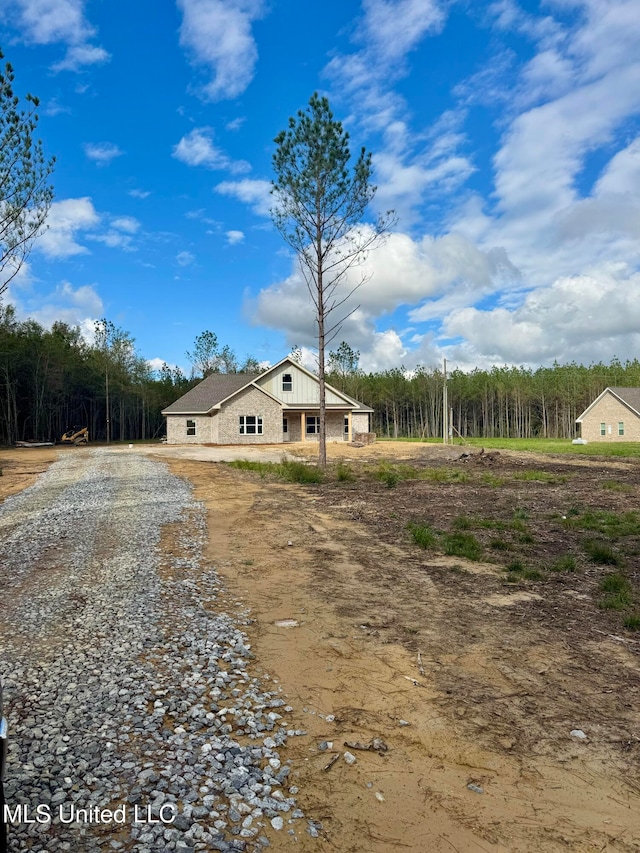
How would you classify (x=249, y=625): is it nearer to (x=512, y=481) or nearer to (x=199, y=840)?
(x=199, y=840)

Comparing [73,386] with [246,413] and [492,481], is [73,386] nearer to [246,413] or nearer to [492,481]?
[246,413]

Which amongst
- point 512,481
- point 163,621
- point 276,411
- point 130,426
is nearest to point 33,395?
point 130,426

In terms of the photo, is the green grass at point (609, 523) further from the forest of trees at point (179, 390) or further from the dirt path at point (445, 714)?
the forest of trees at point (179, 390)

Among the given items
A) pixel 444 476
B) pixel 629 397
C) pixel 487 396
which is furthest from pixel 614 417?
pixel 444 476

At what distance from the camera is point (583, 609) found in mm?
5176

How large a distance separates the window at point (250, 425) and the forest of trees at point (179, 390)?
16588 millimetres

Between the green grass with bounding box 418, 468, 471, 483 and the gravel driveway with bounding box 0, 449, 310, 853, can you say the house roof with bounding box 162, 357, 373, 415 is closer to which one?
the green grass with bounding box 418, 468, 471, 483

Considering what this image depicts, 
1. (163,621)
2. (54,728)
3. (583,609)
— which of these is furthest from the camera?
(583,609)

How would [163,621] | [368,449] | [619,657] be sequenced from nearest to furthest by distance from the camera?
[619,657], [163,621], [368,449]

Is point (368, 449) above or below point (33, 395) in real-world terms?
below

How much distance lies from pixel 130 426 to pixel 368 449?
3153 centimetres

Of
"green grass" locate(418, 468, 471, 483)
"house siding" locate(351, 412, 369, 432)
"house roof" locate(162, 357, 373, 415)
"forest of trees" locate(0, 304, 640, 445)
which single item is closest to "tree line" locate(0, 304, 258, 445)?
"forest of trees" locate(0, 304, 640, 445)

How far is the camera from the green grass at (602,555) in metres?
6.85

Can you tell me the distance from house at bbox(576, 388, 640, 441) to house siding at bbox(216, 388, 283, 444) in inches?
1363
